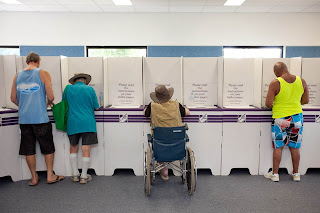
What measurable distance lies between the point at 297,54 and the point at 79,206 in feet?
19.6

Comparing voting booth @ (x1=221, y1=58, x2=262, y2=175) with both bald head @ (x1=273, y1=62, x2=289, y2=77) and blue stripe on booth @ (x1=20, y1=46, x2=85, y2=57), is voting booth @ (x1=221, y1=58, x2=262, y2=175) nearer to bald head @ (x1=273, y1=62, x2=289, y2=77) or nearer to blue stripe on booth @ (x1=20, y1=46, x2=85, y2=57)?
bald head @ (x1=273, y1=62, x2=289, y2=77)

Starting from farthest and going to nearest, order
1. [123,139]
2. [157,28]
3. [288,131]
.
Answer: [157,28] → [123,139] → [288,131]

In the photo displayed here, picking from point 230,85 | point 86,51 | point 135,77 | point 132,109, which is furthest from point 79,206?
point 86,51

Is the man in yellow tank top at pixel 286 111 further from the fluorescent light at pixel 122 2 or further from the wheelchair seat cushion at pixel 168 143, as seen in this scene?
the fluorescent light at pixel 122 2

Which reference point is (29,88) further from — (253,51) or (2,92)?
(253,51)

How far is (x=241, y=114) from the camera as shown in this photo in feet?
11.1

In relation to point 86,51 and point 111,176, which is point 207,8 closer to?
point 86,51

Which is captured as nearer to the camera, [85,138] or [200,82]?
[85,138]

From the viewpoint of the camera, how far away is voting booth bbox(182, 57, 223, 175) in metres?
3.38

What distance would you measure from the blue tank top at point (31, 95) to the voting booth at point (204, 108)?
1.76m

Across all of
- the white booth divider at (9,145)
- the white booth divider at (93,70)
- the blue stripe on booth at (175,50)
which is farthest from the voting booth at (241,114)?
the blue stripe on booth at (175,50)

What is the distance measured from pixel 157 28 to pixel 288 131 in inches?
160

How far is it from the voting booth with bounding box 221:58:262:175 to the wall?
2829mm

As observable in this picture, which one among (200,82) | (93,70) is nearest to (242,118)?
(200,82)
